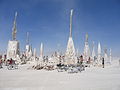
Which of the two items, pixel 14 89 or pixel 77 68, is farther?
pixel 77 68

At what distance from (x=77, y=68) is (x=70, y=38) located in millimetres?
4412

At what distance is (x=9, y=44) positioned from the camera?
3659 cm

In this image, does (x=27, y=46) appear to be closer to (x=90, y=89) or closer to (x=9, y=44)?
(x=9, y=44)

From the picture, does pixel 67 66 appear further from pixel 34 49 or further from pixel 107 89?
pixel 34 49

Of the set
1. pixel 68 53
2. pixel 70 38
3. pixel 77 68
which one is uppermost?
pixel 70 38

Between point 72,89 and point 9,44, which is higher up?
point 9,44

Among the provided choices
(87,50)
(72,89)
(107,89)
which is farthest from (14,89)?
(87,50)

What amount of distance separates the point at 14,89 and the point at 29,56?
44364mm

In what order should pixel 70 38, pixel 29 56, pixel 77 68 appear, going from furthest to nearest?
pixel 29 56 → pixel 70 38 → pixel 77 68

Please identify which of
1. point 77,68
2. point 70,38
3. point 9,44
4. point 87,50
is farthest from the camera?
point 87,50

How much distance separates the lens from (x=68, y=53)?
24.0 m

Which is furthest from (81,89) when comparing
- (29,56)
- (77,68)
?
(29,56)

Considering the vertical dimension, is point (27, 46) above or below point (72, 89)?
above

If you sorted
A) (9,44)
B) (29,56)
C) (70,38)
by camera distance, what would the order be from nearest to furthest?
(70,38) → (9,44) → (29,56)
